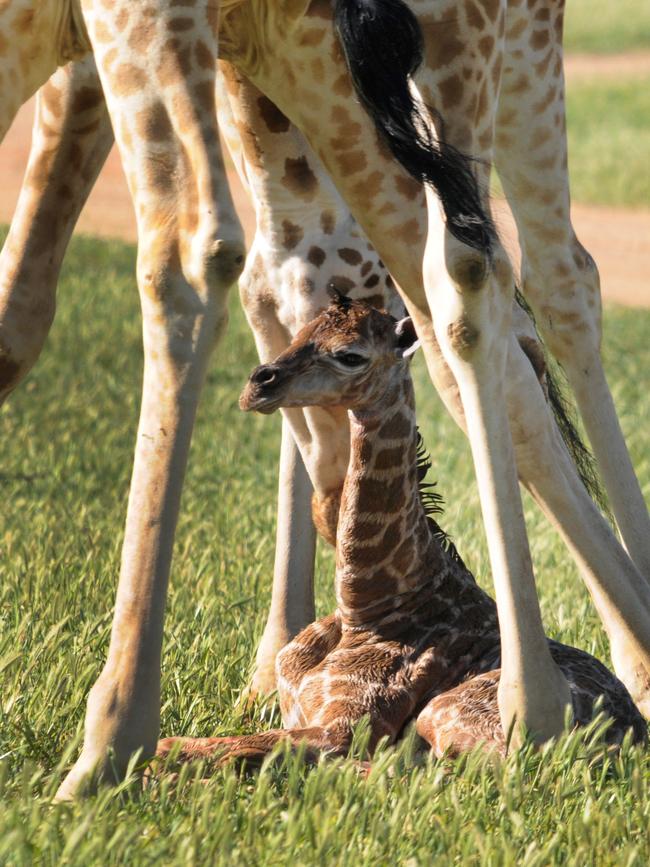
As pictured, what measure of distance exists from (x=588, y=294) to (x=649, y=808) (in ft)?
8.03

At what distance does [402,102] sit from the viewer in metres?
3.86

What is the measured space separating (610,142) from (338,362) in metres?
19.8

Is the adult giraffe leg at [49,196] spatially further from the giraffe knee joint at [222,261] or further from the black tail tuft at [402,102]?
the giraffe knee joint at [222,261]

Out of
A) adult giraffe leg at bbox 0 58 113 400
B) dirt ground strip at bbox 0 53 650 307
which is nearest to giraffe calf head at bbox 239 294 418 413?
adult giraffe leg at bbox 0 58 113 400

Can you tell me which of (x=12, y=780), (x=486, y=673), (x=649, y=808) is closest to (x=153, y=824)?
(x=12, y=780)

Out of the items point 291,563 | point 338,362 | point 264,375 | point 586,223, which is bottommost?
point 291,563

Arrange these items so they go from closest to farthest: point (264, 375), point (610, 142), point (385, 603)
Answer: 1. point (264, 375)
2. point (385, 603)
3. point (610, 142)

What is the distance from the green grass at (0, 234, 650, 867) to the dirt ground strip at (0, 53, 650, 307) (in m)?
7.24

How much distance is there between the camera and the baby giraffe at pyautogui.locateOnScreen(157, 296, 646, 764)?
390cm

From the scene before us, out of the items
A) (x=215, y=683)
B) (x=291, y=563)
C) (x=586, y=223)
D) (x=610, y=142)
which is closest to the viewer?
(x=215, y=683)

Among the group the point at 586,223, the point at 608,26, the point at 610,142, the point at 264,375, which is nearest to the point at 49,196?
the point at 264,375

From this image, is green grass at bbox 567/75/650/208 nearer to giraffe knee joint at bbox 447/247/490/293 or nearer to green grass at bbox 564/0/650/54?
green grass at bbox 564/0/650/54

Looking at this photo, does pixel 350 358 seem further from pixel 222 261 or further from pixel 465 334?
pixel 222 261

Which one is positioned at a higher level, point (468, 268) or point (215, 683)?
point (468, 268)
